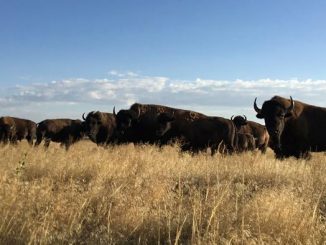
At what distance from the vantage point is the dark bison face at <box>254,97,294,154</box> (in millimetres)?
18016

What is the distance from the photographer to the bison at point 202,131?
23125 mm

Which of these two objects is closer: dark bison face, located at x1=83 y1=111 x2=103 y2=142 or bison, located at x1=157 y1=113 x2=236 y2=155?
bison, located at x1=157 y1=113 x2=236 y2=155

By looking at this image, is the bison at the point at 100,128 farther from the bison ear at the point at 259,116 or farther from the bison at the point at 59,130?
the bison ear at the point at 259,116

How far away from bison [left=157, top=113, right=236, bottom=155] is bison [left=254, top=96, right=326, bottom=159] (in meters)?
4.71

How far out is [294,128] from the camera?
18.5 metres

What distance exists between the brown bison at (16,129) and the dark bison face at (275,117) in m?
18.8

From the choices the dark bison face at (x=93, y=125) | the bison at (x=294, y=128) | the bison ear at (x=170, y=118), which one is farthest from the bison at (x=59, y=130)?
the bison at (x=294, y=128)

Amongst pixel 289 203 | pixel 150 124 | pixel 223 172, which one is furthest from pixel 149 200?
pixel 150 124

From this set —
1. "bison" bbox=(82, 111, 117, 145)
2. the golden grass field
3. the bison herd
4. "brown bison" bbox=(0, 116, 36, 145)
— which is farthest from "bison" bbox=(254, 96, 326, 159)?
"brown bison" bbox=(0, 116, 36, 145)

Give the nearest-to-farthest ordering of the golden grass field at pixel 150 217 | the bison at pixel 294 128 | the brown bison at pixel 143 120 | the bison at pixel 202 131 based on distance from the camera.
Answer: the golden grass field at pixel 150 217
the bison at pixel 294 128
the bison at pixel 202 131
the brown bison at pixel 143 120

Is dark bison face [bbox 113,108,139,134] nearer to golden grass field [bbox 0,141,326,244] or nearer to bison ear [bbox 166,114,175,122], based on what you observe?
bison ear [bbox 166,114,175,122]

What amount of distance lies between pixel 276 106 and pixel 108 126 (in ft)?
40.0

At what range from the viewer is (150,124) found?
81.3ft

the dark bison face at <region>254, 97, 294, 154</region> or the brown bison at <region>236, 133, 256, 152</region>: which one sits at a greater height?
the dark bison face at <region>254, 97, 294, 154</region>
